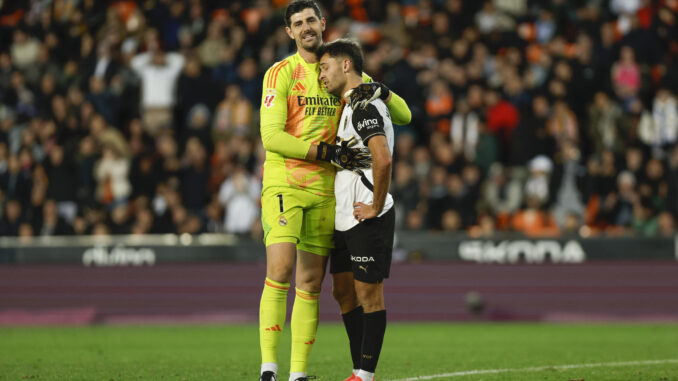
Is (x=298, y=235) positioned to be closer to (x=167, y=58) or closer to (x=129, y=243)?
(x=129, y=243)

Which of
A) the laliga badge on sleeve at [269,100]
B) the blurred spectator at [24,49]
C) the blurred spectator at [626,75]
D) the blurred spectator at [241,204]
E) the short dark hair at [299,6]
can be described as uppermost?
the blurred spectator at [24,49]

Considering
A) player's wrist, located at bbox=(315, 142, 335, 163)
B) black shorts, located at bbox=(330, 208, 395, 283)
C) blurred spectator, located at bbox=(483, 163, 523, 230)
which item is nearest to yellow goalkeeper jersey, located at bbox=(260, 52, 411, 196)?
player's wrist, located at bbox=(315, 142, 335, 163)

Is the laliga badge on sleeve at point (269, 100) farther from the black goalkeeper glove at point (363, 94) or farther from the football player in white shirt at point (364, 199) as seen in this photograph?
the black goalkeeper glove at point (363, 94)

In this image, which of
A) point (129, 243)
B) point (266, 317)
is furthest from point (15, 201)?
point (266, 317)

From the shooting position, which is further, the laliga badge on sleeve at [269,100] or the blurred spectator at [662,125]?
the blurred spectator at [662,125]

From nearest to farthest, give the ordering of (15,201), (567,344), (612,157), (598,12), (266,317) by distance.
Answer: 1. (266,317)
2. (567,344)
3. (612,157)
4. (15,201)
5. (598,12)

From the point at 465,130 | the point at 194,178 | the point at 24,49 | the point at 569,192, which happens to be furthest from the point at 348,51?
the point at 24,49

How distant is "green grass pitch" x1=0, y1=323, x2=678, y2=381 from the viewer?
8.09 metres

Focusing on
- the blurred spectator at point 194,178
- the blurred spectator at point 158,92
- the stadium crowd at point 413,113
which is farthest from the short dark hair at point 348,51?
the blurred spectator at point 158,92

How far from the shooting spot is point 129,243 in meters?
14.8

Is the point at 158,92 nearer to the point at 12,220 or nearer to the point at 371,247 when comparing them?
the point at 12,220

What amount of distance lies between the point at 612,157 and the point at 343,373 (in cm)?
858

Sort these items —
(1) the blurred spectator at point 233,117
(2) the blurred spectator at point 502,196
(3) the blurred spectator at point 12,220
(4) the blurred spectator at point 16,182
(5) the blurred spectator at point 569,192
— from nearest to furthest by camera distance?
(5) the blurred spectator at point 569,192 → (2) the blurred spectator at point 502,196 → (3) the blurred spectator at point 12,220 → (4) the blurred spectator at point 16,182 → (1) the blurred spectator at point 233,117

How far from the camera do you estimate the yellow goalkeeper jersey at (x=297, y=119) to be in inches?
273
